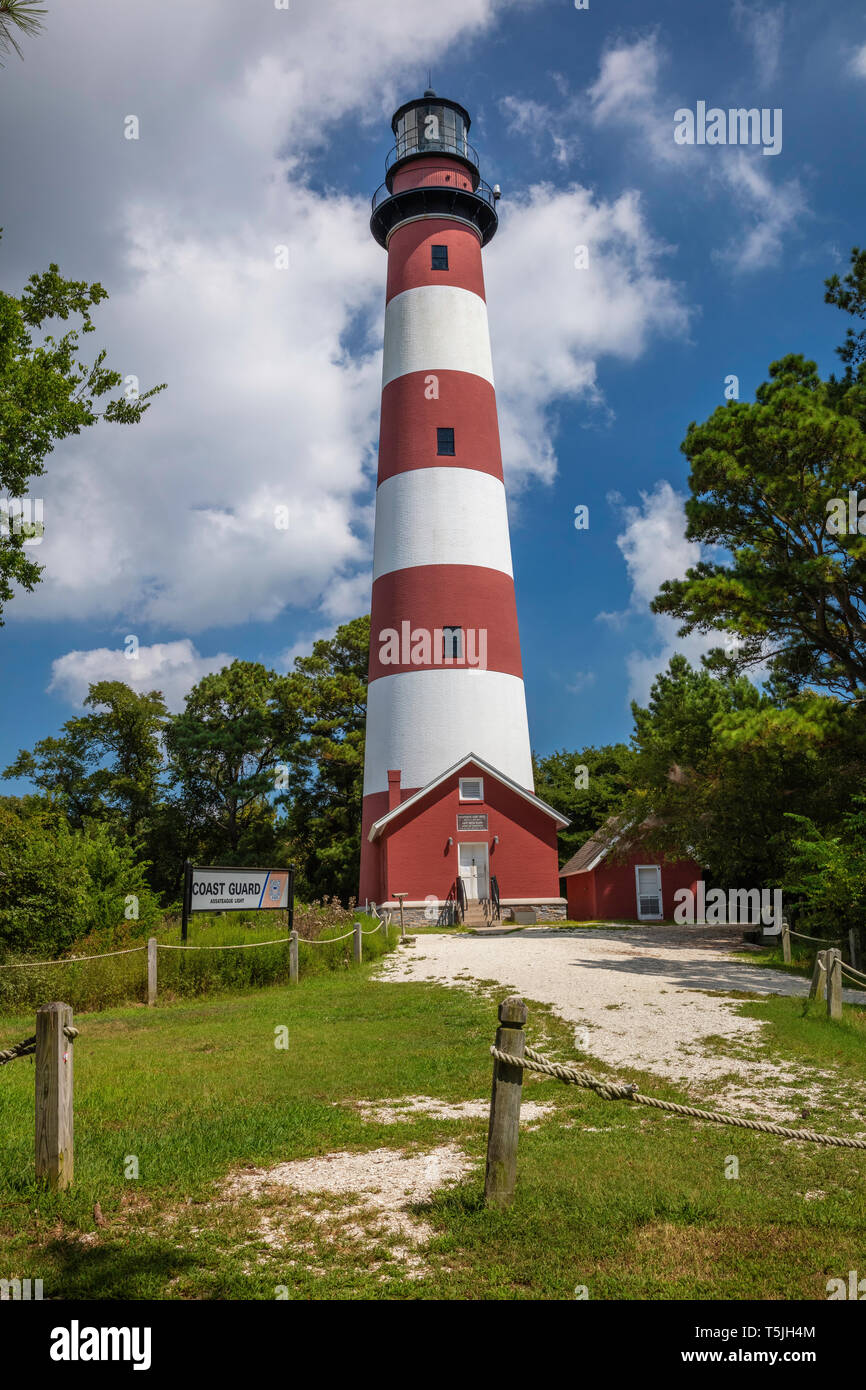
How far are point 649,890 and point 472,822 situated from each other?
31.0 ft

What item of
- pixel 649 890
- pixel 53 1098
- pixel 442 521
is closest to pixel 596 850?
pixel 649 890

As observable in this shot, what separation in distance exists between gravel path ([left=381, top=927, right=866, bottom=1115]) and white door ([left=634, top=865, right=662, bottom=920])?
8409 millimetres

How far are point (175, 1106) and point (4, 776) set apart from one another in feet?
136

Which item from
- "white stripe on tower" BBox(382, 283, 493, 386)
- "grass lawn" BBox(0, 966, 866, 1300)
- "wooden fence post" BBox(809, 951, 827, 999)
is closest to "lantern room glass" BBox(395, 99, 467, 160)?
"white stripe on tower" BBox(382, 283, 493, 386)

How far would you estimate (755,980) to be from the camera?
48.0 feet

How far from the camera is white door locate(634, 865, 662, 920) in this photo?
32.4 meters

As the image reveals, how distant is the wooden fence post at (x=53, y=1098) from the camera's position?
5.18 m

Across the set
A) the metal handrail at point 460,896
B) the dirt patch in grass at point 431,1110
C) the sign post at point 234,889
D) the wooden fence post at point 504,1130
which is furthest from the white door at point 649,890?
the wooden fence post at point 504,1130

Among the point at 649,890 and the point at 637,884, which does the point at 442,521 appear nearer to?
the point at 637,884

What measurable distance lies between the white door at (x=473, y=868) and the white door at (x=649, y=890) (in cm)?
835

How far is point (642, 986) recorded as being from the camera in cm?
1384

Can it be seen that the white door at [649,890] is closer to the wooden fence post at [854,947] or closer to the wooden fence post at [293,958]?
the wooden fence post at [854,947]
